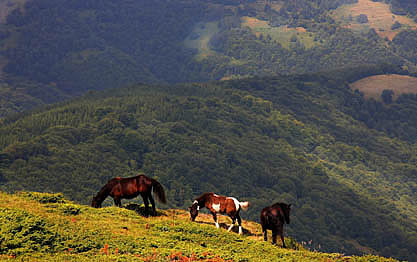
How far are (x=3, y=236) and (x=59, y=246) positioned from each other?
136 inches

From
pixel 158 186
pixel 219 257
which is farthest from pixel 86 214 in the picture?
pixel 219 257

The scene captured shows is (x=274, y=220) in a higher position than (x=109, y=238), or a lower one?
lower

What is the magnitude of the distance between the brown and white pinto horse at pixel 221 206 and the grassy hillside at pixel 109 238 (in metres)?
1.99

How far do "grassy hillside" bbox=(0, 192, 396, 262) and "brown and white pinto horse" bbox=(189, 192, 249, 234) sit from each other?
1.99 m

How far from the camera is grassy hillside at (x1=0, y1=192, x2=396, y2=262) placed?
27.8 metres

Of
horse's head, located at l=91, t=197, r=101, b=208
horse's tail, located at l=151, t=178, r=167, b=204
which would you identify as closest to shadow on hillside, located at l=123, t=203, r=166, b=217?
horse's tail, located at l=151, t=178, r=167, b=204

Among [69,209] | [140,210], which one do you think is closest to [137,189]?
[140,210]

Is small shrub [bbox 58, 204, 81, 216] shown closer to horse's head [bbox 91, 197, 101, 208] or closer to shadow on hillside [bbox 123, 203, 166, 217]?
horse's head [bbox 91, 197, 101, 208]

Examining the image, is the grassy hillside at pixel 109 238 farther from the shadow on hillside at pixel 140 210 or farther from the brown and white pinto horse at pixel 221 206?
the brown and white pinto horse at pixel 221 206

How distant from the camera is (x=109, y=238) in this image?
30.6 metres

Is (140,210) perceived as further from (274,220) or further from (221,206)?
(274,220)

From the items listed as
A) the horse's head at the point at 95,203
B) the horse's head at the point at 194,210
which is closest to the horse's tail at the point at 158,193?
the horse's head at the point at 194,210

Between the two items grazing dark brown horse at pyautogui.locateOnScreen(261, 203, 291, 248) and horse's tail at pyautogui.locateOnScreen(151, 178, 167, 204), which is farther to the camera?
horse's tail at pyautogui.locateOnScreen(151, 178, 167, 204)

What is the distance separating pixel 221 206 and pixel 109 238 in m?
11.1
